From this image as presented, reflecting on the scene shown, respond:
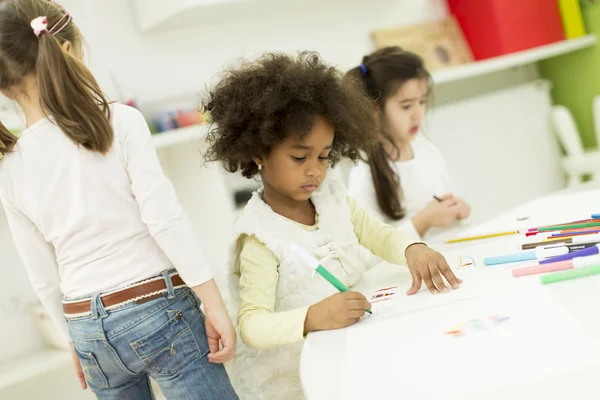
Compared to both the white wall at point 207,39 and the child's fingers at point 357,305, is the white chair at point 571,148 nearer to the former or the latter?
the white wall at point 207,39

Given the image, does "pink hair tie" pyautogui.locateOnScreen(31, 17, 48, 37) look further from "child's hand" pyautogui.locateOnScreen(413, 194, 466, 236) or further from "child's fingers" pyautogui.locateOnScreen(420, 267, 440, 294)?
"child's hand" pyautogui.locateOnScreen(413, 194, 466, 236)

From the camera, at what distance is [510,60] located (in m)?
2.87

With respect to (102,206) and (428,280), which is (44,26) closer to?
(102,206)

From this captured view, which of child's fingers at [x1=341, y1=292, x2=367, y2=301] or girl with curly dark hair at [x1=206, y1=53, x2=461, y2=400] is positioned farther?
girl with curly dark hair at [x1=206, y1=53, x2=461, y2=400]

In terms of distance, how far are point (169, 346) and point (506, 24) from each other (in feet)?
7.62

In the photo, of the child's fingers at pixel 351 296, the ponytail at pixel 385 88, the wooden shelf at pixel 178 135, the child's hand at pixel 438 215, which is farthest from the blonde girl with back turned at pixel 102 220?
the wooden shelf at pixel 178 135

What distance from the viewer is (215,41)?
259cm

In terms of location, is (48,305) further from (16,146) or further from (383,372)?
(383,372)

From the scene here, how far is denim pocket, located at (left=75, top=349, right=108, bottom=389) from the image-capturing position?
1.11 metres

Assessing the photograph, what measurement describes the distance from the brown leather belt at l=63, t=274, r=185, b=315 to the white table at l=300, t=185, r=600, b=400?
1.00 feet

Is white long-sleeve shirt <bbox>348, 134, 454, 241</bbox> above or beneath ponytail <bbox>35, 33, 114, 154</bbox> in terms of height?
beneath

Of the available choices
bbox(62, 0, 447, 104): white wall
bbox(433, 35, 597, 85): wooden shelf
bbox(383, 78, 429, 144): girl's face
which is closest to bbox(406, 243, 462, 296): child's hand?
bbox(383, 78, 429, 144): girl's face

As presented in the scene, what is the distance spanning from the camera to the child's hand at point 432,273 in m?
0.98

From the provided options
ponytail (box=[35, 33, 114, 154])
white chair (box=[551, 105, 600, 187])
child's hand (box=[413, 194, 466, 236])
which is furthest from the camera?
white chair (box=[551, 105, 600, 187])
